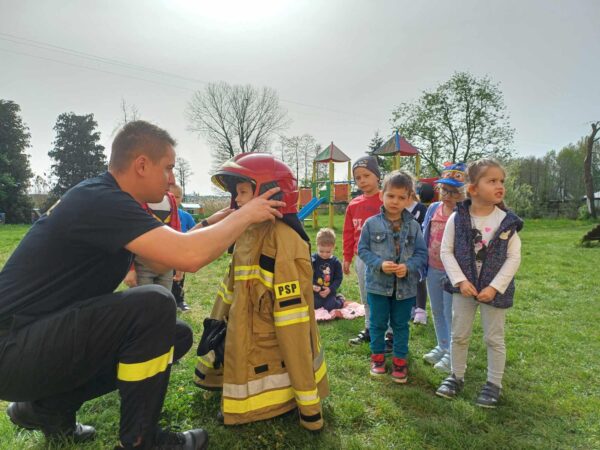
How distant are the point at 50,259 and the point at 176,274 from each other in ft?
9.42

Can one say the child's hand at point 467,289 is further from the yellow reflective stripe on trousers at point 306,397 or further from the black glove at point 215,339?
the black glove at point 215,339

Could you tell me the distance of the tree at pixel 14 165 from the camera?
32719 millimetres

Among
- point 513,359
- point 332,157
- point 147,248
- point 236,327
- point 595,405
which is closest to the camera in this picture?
point 147,248

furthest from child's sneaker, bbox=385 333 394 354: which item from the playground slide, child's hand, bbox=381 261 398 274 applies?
the playground slide

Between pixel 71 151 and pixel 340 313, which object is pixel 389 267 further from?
pixel 71 151

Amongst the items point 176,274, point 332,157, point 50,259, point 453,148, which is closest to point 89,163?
point 332,157

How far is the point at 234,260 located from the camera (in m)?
2.74

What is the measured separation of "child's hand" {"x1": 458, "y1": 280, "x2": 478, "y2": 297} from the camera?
2.99 metres

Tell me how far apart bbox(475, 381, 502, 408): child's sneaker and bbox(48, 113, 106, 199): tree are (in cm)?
4272

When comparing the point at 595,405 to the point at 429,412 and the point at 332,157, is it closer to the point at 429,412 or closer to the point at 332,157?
the point at 429,412

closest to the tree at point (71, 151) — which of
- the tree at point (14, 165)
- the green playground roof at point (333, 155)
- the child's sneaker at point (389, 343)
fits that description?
the tree at point (14, 165)

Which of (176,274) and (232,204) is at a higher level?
(232,204)

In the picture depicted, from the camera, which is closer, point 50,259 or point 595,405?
point 50,259

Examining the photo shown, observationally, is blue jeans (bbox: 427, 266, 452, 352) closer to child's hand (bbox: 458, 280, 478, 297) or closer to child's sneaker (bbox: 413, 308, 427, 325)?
child's hand (bbox: 458, 280, 478, 297)
